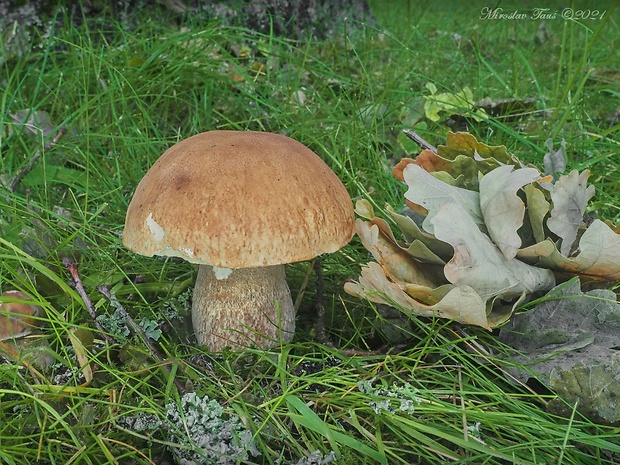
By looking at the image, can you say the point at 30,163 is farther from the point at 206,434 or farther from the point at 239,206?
the point at 206,434

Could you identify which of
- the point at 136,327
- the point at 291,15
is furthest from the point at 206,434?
the point at 291,15

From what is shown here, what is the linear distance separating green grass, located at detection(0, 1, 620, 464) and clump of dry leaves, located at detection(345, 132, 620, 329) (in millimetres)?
92

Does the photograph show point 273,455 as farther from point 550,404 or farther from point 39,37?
point 39,37

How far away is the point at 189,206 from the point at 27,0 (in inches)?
77.2

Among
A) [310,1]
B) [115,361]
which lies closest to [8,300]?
[115,361]

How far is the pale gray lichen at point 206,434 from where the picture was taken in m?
0.92

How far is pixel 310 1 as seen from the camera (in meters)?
2.90

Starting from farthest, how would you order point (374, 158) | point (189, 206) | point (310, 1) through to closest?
1. point (310, 1)
2. point (374, 158)
3. point (189, 206)

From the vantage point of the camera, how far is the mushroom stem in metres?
1.26

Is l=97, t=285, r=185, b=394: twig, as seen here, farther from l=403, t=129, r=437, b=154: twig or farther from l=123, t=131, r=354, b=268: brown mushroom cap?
l=403, t=129, r=437, b=154: twig

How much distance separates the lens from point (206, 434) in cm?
95

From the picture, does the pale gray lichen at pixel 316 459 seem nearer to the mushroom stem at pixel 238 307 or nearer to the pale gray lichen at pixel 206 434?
the pale gray lichen at pixel 206 434

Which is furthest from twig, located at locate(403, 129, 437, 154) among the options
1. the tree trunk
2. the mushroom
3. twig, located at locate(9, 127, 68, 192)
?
the tree trunk

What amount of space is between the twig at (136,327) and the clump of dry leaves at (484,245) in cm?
40
